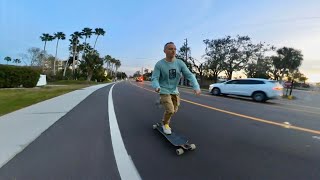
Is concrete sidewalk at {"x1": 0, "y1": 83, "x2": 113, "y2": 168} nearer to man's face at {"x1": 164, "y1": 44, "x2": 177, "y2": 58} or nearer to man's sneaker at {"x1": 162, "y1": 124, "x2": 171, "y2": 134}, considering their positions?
man's sneaker at {"x1": 162, "y1": 124, "x2": 171, "y2": 134}

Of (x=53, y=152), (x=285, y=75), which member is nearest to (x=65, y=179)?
(x=53, y=152)

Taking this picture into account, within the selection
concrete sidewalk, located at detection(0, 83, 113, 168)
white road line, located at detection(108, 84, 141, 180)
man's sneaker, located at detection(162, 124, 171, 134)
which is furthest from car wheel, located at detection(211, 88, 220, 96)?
man's sneaker, located at detection(162, 124, 171, 134)

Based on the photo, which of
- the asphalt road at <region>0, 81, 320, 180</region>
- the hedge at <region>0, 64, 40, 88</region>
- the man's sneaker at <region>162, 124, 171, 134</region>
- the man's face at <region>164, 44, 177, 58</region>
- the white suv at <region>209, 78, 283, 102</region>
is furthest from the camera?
the hedge at <region>0, 64, 40, 88</region>

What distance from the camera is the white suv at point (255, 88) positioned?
2395 cm

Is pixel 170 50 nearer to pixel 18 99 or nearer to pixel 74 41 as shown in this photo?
pixel 18 99

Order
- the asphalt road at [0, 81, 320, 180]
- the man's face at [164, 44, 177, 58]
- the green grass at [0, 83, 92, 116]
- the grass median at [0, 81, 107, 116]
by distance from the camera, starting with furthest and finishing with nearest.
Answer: the grass median at [0, 81, 107, 116]
the green grass at [0, 83, 92, 116]
the man's face at [164, 44, 177, 58]
the asphalt road at [0, 81, 320, 180]

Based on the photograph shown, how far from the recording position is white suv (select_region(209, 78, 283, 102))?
24.0 metres

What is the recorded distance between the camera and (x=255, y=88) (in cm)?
2478

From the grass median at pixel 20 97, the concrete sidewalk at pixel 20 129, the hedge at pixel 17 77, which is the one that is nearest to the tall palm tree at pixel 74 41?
the hedge at pixel 17 77

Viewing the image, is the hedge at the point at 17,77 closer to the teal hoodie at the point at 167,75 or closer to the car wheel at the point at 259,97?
the car wheel at the point at 259,97

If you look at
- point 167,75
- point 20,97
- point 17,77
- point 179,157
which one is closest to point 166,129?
point 167,75

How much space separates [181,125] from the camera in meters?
8.86

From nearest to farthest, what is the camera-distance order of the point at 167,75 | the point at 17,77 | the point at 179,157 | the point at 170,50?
the point at 179,157, the point at 170,50, the point at 167,75, the point at 17,77

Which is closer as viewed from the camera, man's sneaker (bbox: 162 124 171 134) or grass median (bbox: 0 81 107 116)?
man's sneaker (bbox: 162 124 171 134)
